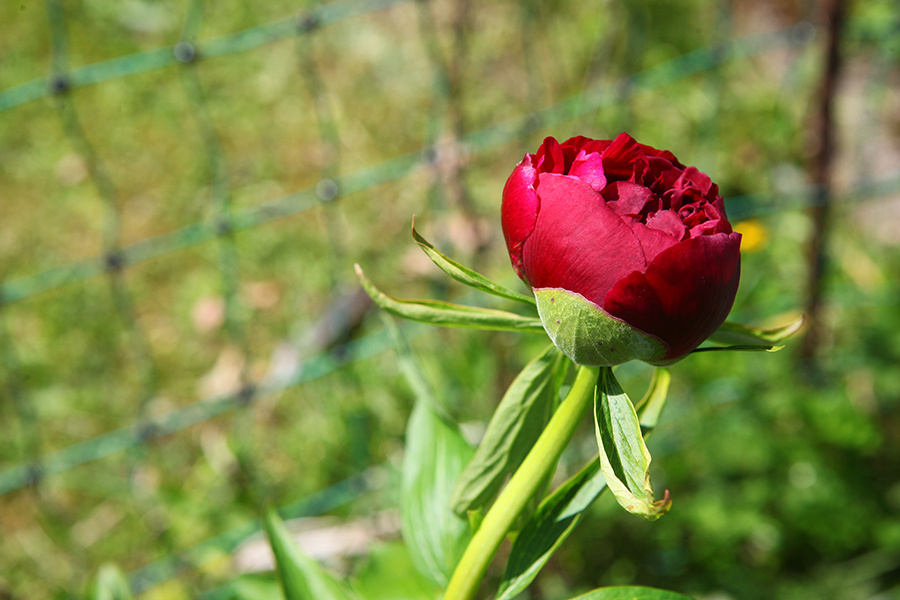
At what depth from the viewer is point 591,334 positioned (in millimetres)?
437

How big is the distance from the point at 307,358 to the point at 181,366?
358mm

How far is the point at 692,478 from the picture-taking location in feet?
5.10

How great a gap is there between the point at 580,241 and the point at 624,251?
0.09ft

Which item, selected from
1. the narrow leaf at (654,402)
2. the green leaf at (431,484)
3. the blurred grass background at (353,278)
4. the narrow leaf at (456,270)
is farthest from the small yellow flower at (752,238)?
the narrow leaf at (456,270)

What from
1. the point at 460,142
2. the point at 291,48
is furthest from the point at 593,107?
the point at 291,48

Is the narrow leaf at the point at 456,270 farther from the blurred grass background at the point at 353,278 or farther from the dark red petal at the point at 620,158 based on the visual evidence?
the blurred grass background at the point at 353,278

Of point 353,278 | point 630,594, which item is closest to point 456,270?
point 630,594

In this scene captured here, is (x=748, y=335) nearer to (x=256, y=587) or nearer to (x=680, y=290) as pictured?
(x=680, y=290)

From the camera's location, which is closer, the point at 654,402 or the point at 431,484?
the point at 654,402

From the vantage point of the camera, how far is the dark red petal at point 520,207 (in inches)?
18.2

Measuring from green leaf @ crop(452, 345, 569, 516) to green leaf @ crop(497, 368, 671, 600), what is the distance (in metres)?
0.05

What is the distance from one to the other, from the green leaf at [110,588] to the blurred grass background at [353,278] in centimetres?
13

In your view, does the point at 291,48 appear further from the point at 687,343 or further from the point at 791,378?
the point at 687,343

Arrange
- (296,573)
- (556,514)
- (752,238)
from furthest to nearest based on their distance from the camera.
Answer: (752,238) < (296,573) < (556,514)
